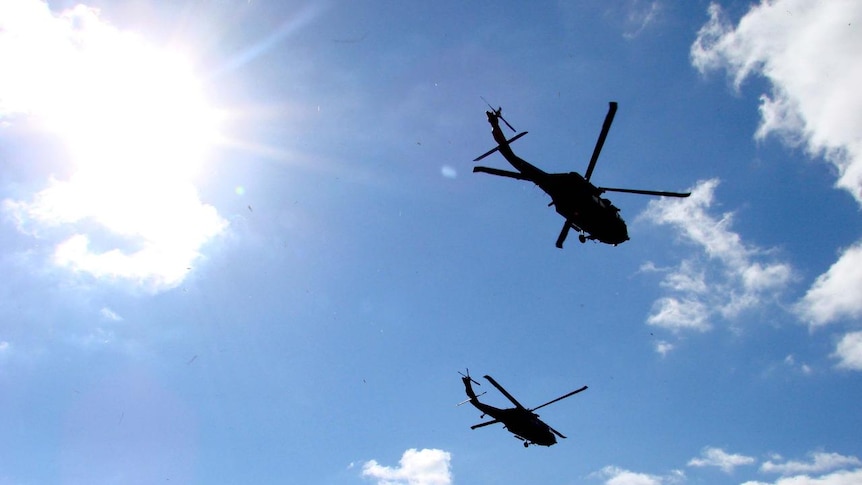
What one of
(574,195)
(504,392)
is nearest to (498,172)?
(574,195)

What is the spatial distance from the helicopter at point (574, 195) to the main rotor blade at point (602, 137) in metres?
0.03

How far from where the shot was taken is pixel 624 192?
1836cm

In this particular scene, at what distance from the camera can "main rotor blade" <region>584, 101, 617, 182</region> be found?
1603cm

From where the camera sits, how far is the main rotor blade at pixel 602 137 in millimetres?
16031

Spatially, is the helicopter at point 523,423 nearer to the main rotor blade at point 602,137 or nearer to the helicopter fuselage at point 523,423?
the helicopter fuselage at point 523,423

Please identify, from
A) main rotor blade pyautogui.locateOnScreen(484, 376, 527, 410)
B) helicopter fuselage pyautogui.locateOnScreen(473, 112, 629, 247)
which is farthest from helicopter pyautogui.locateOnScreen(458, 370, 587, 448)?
helicopter fuselage pyautogui.locateOnScreen(473, 112, 629, 247)

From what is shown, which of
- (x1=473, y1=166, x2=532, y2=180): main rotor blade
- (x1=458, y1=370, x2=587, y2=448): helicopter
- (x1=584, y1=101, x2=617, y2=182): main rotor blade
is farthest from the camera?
(x1=458, y1=370, x2=587, y2=448): helicopter

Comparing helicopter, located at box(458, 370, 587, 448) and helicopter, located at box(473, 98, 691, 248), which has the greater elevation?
helicopter, located at box(473, 98, 691, 248)

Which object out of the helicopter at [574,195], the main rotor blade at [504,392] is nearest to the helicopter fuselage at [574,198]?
the helicopter at [574,195]

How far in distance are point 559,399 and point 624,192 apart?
1273 centimetres

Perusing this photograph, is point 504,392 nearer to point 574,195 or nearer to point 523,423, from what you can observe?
point 523,423

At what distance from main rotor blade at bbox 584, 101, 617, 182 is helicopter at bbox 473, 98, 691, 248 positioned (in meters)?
0.03

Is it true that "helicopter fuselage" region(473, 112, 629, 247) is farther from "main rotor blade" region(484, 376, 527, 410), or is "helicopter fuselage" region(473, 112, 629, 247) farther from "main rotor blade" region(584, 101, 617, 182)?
"main rotor blade" region(484, 376, 527, 410)

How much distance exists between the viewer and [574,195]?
1886 cm
